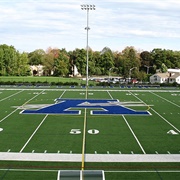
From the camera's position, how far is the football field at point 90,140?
13.6 meters

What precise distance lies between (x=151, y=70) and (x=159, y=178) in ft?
316

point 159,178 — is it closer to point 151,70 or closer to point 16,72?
point 16,72

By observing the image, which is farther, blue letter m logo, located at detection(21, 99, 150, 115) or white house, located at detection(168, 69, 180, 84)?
white house, located at detection(168, 69, 180, 84)

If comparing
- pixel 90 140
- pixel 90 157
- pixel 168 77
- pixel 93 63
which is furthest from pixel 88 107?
pixel 93 63

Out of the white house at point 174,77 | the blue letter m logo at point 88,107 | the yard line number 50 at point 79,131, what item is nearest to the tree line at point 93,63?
the white house at point 174,77

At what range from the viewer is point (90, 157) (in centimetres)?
1517

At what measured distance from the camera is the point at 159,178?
41.5 feet

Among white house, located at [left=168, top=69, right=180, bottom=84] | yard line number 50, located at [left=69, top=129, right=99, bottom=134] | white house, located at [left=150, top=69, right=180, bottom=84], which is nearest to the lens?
yard line number 50, located at [left=69, top=129, right=99, bottom=134]

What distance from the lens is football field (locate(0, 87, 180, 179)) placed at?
13641 millimetres

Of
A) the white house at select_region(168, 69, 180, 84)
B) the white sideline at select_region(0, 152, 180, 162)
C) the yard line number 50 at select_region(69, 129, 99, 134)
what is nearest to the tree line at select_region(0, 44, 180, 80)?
the white house at select_region(168, 69, 180, 84)

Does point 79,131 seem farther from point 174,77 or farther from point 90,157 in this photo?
point 174,77

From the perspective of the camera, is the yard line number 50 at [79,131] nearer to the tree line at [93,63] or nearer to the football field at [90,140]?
the football field at [90,140]

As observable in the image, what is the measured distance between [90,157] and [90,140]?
131 inches

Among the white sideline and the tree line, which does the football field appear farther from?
the tree line
